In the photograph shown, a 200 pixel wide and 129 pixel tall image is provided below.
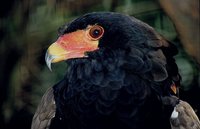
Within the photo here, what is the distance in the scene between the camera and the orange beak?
9.71ft

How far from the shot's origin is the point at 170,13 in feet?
10.9

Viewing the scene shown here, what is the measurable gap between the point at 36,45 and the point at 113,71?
2.31 m

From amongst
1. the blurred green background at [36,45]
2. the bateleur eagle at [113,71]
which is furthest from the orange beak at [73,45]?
the blurred green background at [36,45]

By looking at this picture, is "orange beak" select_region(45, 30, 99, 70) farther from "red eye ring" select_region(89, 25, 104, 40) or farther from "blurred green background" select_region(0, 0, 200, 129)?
"blurred green background" select_region(0, 0, 200, 129)

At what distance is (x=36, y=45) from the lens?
204 inches

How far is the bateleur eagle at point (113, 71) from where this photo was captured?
296 centimetres

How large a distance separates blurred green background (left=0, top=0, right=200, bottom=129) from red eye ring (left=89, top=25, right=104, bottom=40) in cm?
168

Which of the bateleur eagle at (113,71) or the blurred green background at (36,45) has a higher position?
the bateleur eagle at (113,71)

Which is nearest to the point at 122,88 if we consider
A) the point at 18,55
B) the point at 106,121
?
the point at 106,121

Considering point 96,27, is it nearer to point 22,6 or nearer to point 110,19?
A: point 110,19

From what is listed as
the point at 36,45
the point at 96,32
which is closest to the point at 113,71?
the point at 96,32

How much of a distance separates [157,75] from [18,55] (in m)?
2.47

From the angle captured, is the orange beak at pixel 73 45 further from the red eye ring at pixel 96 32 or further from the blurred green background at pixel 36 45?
the blurred green background at pixel 36 45

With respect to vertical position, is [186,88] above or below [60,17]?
below
